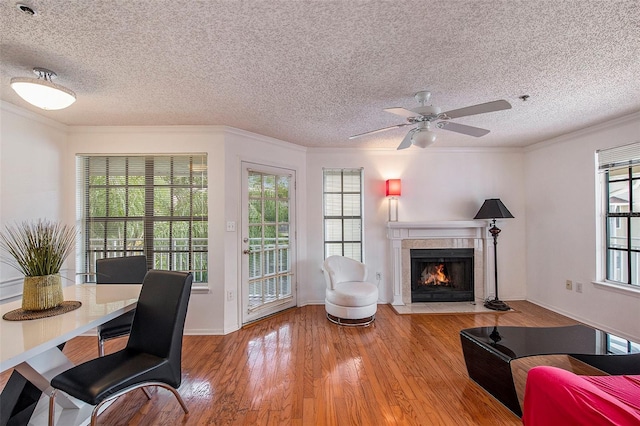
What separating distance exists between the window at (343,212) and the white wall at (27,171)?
317cm

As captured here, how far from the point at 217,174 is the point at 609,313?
4.80 m

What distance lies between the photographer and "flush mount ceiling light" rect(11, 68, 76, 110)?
71.7 inches

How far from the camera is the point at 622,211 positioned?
314 cm

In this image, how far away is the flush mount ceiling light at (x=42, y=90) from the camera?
1.82m

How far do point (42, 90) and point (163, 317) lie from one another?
180 centimetres

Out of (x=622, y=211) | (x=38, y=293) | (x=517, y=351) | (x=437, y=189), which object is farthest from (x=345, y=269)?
(x=622, y=211)

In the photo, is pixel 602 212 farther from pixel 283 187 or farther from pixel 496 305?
pixel 283 187

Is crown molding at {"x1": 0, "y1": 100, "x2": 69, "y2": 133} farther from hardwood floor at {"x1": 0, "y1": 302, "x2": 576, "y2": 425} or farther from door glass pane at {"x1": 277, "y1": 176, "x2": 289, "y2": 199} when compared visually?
door glass pane at {"x1": 277, "y1": 176, "x2": 289, "y2": 199}

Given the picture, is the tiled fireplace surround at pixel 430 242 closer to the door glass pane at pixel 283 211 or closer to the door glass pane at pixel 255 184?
the door glass pane at pixel 283 211

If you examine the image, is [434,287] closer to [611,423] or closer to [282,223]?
[282,223]

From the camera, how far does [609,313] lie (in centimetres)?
311

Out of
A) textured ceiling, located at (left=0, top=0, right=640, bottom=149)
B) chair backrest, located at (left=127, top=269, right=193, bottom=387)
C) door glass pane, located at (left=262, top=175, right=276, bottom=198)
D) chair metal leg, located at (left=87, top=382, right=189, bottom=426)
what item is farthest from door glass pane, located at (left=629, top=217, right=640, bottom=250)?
chair metal leg, located at (left=87, top=382, right=189, bottom=426)

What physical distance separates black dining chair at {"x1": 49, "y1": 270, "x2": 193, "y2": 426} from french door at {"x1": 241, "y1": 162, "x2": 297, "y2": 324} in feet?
5.26

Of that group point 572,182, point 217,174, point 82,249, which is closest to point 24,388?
point 82,249
